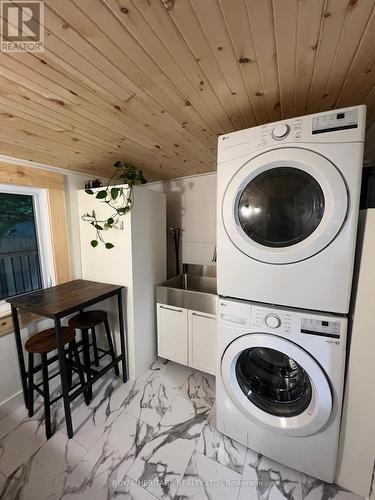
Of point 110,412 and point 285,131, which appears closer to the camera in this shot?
point 285,131

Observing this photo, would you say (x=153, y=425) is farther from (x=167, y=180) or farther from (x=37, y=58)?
(x=167, y=180)

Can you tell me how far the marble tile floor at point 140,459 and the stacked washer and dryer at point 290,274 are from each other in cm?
13

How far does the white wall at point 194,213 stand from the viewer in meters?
2.43

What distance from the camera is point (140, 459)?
1.31 m

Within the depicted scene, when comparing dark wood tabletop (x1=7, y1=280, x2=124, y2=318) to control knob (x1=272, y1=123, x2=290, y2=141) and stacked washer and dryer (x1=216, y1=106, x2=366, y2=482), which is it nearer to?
stacked washer and dryer (x1=216, y1=106, x2=366, y2=482)

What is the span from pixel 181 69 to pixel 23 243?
188 cm

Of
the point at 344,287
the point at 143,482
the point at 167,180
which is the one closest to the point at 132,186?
the point at 167,180

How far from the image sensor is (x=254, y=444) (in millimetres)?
1299

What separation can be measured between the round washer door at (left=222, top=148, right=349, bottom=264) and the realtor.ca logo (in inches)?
36.0

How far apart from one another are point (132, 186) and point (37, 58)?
104cm

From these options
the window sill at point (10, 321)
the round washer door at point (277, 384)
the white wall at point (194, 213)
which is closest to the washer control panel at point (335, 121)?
the round washer door at point (277, 384)

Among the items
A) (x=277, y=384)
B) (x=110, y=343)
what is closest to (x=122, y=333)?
(x=110, y=343)

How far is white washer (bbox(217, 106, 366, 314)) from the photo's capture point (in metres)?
0.93

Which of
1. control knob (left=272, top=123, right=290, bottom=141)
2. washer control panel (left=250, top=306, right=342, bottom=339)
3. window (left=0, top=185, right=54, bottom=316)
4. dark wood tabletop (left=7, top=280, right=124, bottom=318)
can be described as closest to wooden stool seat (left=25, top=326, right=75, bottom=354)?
dark wood tabletop (left=7, top=280, right=124, bottom=318)
